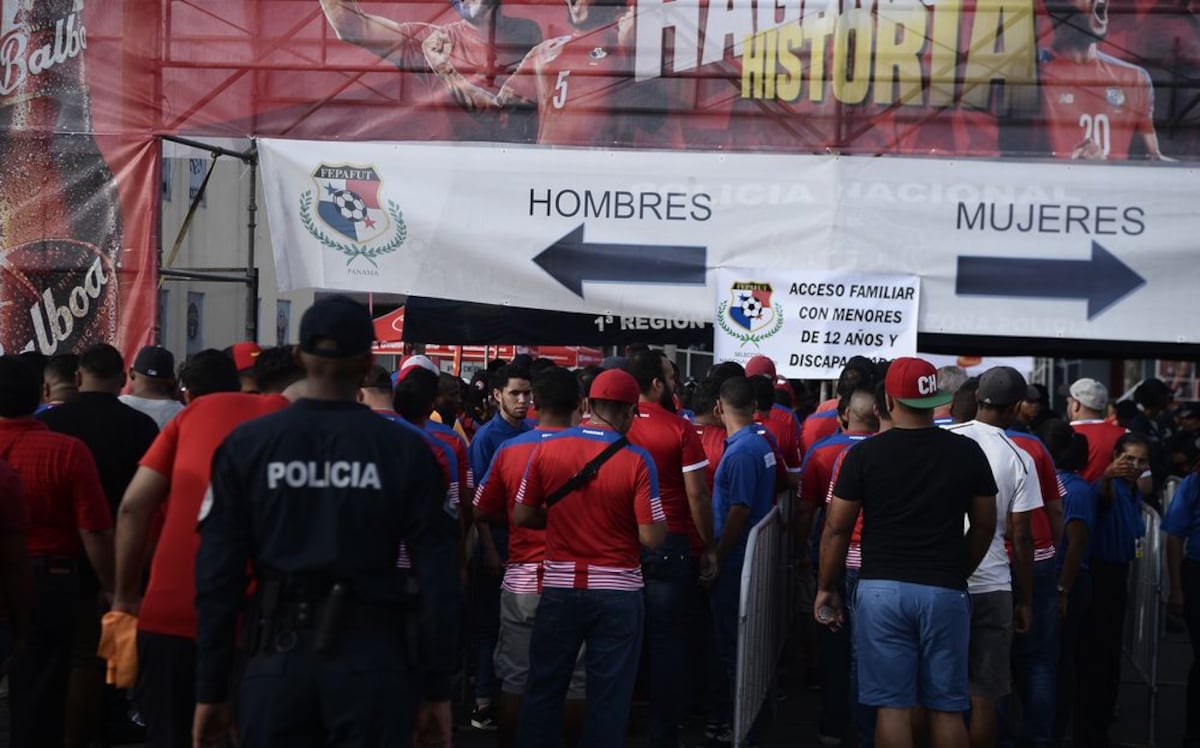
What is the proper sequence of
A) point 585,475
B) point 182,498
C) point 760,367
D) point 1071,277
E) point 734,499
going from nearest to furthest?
point 182,498, point 585,475, point 734,499, point 760,367, point 1071,277

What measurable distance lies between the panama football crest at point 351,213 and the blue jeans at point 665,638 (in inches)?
131

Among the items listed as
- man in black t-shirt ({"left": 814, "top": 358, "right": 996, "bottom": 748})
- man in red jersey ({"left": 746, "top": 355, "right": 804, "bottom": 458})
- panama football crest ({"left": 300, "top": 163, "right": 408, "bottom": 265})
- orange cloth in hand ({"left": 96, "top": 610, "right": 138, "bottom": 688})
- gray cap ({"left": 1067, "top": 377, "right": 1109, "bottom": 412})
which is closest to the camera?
orange cloth in hand ({"left": 96, "top": 610, "right": 138, "bottom": 688})

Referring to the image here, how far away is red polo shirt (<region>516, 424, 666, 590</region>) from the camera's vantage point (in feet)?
19.7

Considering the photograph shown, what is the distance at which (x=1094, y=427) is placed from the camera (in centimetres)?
841

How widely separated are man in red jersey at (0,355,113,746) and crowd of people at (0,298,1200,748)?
11 millimetres

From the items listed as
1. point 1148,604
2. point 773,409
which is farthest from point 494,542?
point 1148,604

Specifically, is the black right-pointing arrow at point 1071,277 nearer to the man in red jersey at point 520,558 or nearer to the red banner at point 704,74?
the red banner at point 704,74

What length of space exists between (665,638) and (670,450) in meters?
0.83

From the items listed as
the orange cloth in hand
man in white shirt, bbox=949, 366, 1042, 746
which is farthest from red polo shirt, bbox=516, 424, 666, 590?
the orange cloth in hand

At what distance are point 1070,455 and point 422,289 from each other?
4.02m

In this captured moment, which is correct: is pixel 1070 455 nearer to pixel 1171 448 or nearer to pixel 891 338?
pixel 891 338

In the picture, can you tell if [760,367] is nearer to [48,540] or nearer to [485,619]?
[485,619]

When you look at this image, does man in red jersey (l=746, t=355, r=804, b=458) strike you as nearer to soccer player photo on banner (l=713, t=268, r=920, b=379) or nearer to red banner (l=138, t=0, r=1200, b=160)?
soccer player photo on banner (l=713, t=268, r=920, b=379)

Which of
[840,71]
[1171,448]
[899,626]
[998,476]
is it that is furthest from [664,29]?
[1171,448]
